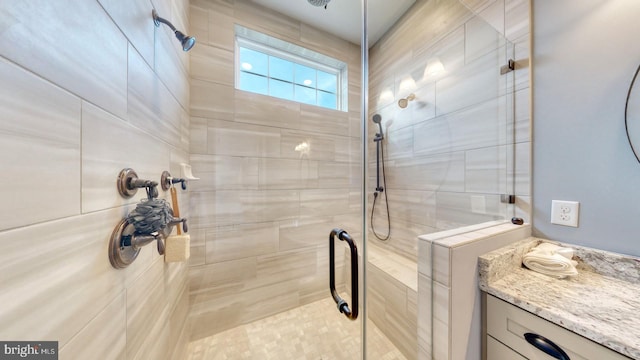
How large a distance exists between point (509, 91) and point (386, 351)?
1843 millimetres

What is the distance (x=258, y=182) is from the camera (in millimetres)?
1647

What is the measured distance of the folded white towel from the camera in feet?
2.73

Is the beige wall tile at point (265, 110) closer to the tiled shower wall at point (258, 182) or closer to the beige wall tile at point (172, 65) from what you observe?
the tiled shower wall at point (258, 182)

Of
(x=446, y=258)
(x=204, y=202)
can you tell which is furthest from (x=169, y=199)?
(x=446, y=258)

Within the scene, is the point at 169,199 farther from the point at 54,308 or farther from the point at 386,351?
the point at 386,351

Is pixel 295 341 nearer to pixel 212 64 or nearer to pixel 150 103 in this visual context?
pixel 150 103

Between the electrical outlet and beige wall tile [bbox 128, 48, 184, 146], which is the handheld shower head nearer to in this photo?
the electrical outlet

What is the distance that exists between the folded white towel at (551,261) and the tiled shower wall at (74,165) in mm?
1612

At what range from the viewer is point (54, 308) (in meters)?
0.42

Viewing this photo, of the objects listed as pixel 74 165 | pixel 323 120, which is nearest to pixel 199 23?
pixel 323 120

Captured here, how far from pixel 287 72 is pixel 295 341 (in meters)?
2.25

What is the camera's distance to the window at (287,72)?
5.53 ft

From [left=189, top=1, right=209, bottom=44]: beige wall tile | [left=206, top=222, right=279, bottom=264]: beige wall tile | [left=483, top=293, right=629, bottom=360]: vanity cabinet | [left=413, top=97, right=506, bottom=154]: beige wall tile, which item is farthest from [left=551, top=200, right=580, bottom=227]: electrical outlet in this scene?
[left=189, top=1, right=209, bottom=44]: beige wall tile

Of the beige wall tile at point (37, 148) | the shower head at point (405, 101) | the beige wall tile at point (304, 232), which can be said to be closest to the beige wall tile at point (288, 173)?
the beige wall tile at point (304, 232)
